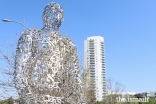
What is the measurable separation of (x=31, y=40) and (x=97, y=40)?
64.6 meters

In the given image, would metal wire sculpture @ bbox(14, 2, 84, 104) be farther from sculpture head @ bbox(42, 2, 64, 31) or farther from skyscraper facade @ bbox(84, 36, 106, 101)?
skyscraper facade @ bbox(84, 36, 106, 101)

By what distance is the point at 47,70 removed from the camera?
244 inches

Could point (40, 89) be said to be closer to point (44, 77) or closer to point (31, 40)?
point (44, 77)

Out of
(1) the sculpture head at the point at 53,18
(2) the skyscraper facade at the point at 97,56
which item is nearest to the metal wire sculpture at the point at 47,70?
(1) the sculpture head at the point at 53,18

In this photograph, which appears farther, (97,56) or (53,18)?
(97,56)

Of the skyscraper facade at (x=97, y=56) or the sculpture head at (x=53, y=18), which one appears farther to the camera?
the skyscraper facade at (x=97, y=56)

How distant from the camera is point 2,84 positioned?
675cm

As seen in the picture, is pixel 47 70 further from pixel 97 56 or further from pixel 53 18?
pixel 97 56

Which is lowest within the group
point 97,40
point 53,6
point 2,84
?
point 2,84

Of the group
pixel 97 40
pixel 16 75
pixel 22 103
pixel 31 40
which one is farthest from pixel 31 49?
pixel 97 40

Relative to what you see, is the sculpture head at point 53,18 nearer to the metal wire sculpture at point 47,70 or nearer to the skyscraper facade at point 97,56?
the metal wire sculpture at point 47,70

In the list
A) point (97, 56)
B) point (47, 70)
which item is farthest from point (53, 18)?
point (97, 56)

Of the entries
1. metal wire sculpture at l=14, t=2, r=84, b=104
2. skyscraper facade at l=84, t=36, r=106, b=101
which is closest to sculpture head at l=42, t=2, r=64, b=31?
metal wire sculpture at l=14, t=2, r=84, b=104

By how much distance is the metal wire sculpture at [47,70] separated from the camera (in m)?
5.98
